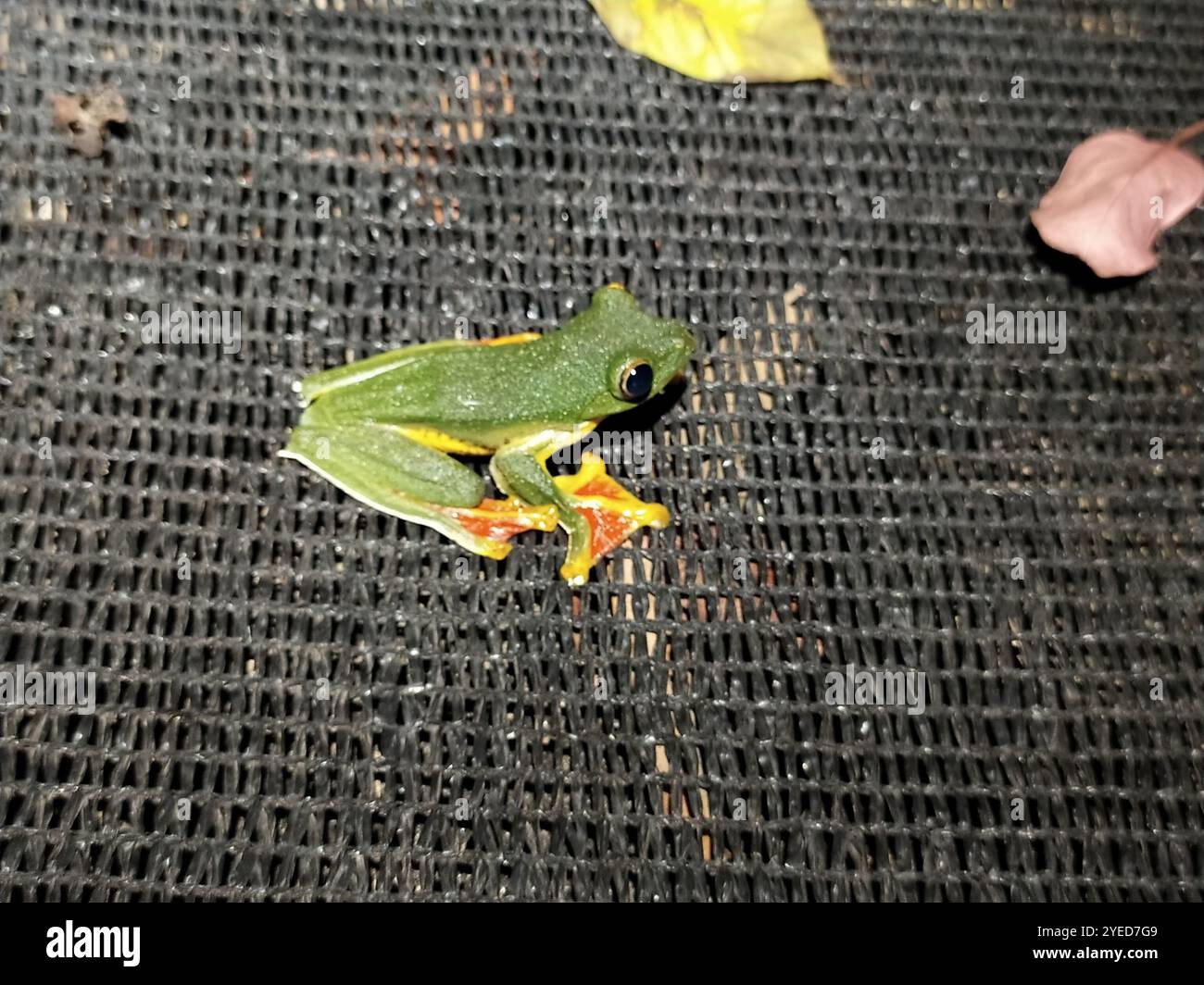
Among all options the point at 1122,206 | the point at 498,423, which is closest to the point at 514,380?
the point at 498,423

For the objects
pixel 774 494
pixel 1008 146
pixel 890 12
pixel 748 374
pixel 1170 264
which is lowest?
pixel 774 494

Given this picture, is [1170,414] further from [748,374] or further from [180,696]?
[180,696]

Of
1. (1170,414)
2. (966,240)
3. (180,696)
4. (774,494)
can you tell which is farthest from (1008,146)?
(180,696)

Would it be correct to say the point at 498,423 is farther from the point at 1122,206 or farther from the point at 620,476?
the point at 1122,206

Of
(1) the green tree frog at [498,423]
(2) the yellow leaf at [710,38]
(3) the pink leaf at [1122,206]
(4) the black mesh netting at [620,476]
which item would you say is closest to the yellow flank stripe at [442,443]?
(1) the green tree frog at [498,423]

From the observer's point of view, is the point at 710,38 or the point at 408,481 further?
the point at 710,38

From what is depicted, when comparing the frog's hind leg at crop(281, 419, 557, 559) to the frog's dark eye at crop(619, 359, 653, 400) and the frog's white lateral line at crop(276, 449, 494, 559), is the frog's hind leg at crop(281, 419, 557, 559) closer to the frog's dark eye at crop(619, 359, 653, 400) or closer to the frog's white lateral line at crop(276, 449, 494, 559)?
the frog's white lateral line at crop(276, 449, 494, 559)
